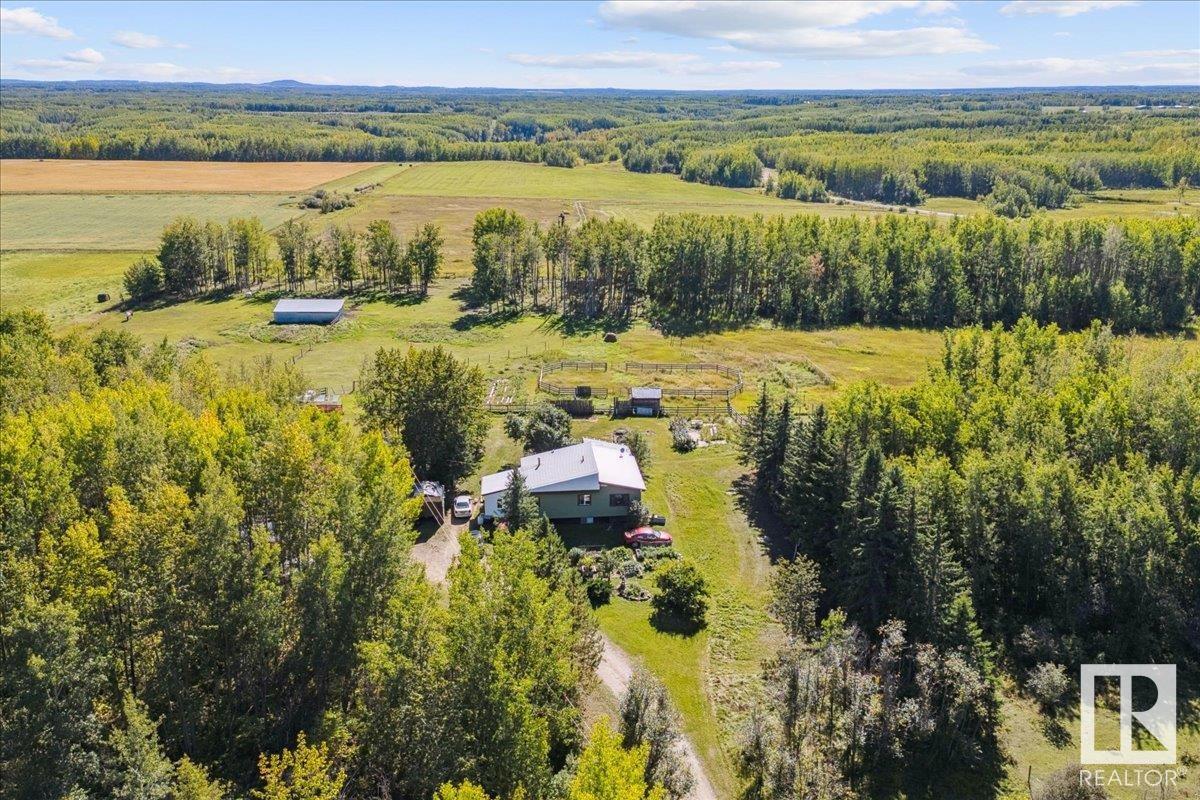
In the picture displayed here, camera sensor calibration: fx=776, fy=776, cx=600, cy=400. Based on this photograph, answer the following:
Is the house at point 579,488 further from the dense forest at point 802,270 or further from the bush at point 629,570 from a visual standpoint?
the dense forest at point 802,270

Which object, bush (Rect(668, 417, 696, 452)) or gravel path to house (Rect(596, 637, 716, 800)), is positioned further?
bush (Rect(668, 417, 696, 452))

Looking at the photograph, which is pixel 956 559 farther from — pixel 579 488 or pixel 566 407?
pixel 566 407

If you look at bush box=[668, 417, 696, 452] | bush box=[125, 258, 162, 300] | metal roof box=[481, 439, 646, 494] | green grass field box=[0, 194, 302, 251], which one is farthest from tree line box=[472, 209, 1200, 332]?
green grass field box=[0, 194, 302, 251]

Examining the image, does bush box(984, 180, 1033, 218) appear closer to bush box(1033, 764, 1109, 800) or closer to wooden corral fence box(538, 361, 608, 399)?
wooden corral fence box(538, 361, 608, 399)

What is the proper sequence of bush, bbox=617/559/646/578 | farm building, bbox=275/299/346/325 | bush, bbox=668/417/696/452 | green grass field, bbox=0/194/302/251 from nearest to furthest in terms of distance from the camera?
bush, bbox=617/559/646/578, bush, bbox=668/417/696/452, farm building, bbox=275/299/346/325, green grass field, bbox=0/194/302/251

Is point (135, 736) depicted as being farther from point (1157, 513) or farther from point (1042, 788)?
point (1157, 513)

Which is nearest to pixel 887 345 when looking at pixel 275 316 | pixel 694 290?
pixel 694 290

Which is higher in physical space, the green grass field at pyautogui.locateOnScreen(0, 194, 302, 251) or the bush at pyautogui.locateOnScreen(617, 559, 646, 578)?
the green grass field at pyautogui.locateOnScreen(0, 194, 302, 251)
